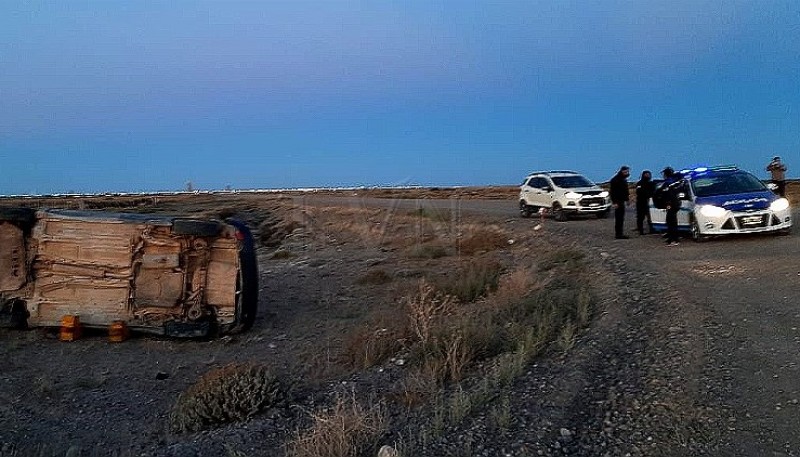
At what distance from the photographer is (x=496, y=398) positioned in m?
7.65

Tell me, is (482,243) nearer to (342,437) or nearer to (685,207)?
(685,207)

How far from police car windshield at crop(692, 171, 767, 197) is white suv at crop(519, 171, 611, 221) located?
976cm

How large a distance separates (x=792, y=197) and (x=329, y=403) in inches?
1332

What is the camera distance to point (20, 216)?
1312 cm

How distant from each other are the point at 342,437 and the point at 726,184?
14.5 m

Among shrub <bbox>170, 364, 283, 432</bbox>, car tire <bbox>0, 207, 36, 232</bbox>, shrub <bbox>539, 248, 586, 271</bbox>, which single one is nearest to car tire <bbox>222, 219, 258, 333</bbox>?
car tire <bbox>0, 207, 36, 232</bbox>

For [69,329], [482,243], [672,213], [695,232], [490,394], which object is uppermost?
[672,213]

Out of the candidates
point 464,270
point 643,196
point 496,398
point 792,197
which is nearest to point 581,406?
point 496,398

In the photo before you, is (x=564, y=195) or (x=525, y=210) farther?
(x=525, y=210)

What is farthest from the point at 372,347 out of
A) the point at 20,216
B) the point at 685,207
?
the point at 685,207

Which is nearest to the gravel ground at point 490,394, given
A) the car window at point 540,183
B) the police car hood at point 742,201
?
the police car hood at point 742,201

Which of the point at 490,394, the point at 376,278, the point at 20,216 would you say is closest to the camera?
the point at 490,394

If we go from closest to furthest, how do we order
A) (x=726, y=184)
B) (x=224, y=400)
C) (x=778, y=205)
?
1. (x=224, y=400)
2. (x=778, y=205)
3. (x=726, y=184)

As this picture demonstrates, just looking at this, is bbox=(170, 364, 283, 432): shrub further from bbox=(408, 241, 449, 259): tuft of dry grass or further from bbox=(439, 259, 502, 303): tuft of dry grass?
bbox=(408, 241, 449, 259): tuft of dry grass
